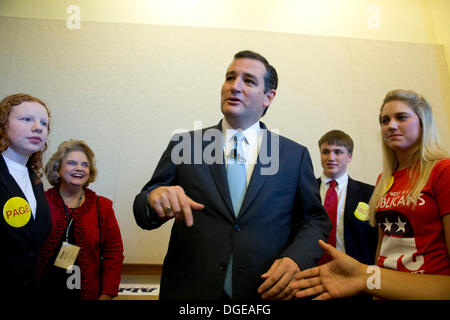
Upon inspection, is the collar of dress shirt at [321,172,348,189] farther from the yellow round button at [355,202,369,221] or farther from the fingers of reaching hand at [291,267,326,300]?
the fingers of reaching hand at [291,267,326,300]

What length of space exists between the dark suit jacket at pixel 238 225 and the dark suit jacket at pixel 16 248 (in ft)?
1.79

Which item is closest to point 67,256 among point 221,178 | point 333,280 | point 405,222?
point 221,178

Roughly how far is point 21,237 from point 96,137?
2.03 metres

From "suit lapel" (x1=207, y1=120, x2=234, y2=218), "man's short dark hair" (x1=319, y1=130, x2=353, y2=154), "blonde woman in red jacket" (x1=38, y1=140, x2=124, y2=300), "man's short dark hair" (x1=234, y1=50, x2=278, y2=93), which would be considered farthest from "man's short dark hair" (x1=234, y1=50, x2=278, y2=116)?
"blonde woman in red jacket" (x1=38, y1=140, x2=124, y2=300)

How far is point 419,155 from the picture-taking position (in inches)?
51.6

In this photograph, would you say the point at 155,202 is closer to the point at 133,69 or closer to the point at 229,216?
the point at 229,216

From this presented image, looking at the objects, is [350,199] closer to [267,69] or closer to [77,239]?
[267,69]

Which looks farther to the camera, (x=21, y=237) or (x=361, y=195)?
(x=361, y=195)

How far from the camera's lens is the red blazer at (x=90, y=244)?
1.66 m

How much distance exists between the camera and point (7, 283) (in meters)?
1.13

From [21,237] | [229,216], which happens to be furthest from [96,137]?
[229,216]

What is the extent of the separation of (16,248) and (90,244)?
579 millimetres

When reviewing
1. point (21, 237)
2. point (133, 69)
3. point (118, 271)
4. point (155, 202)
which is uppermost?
point (133, 69)

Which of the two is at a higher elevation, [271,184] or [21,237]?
[271,184]
